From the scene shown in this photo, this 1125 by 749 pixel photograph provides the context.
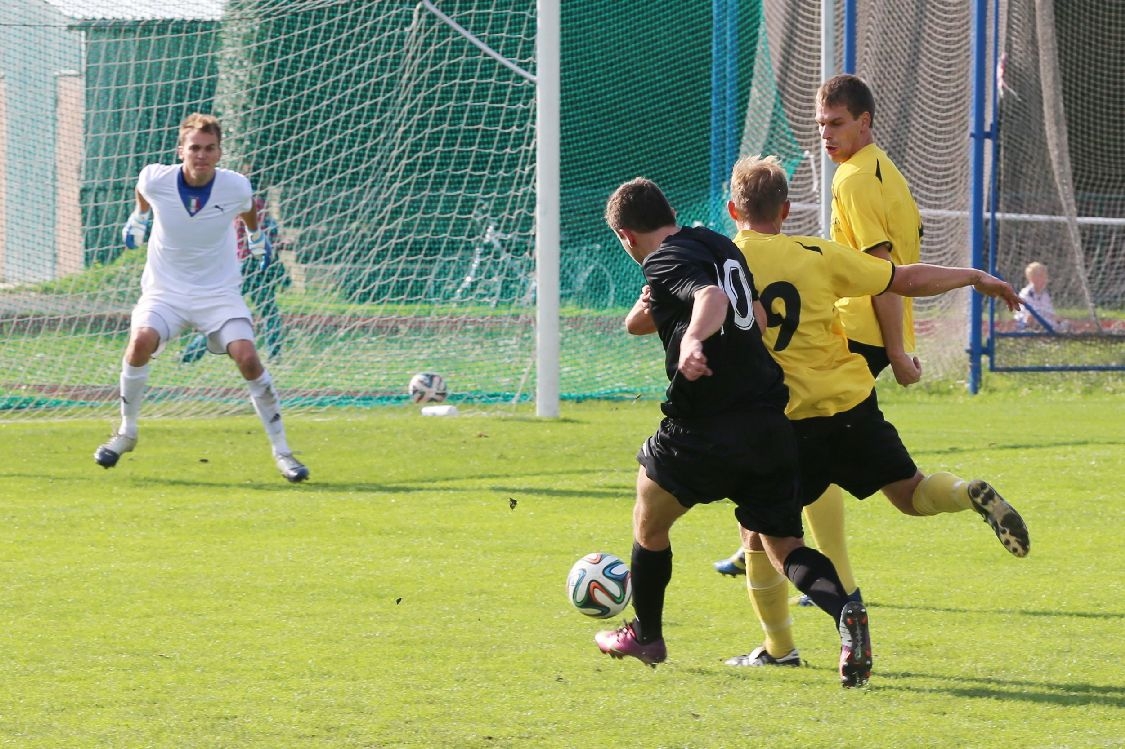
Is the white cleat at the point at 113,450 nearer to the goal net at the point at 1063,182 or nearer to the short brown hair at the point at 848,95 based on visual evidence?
the short brown hair at the point at 848,95

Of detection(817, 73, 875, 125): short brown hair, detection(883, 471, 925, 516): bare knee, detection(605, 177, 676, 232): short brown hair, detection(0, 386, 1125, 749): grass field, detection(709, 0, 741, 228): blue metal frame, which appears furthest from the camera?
detection(709, 0, 741, 228): blue metal frame

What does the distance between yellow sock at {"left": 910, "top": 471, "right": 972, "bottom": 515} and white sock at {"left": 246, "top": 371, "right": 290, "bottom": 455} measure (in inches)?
187

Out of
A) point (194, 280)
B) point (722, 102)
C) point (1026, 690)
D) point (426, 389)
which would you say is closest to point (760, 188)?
point (1026, 690)

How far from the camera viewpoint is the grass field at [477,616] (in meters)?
4.03

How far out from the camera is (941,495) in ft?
15.8

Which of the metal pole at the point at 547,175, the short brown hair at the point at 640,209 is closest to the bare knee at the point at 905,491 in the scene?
the short brown hair at the point at 640,209

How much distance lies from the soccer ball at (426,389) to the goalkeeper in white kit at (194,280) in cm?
364

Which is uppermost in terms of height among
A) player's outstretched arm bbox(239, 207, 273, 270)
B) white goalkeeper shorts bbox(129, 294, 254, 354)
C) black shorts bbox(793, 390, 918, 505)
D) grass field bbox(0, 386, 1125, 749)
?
player's outstretched arm bbox(239, 207, 273, 270)

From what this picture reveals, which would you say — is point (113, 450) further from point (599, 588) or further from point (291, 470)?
point (599, 588)

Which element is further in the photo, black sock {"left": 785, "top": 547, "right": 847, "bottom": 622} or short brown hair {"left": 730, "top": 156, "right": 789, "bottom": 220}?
short brown hair {"left": 730, "top": 156, "right": 789, "bottom": 220}

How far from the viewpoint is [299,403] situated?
41.1 ft

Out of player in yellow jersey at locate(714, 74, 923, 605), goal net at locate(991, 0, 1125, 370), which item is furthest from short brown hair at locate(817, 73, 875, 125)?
goal net at locate(991, 0, 1125, 370)

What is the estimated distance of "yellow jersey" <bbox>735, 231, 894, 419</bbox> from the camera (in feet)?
15.2

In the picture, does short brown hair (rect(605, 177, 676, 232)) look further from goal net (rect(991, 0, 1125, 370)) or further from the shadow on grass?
goal net (rect(991, 0, 1125, 370))
